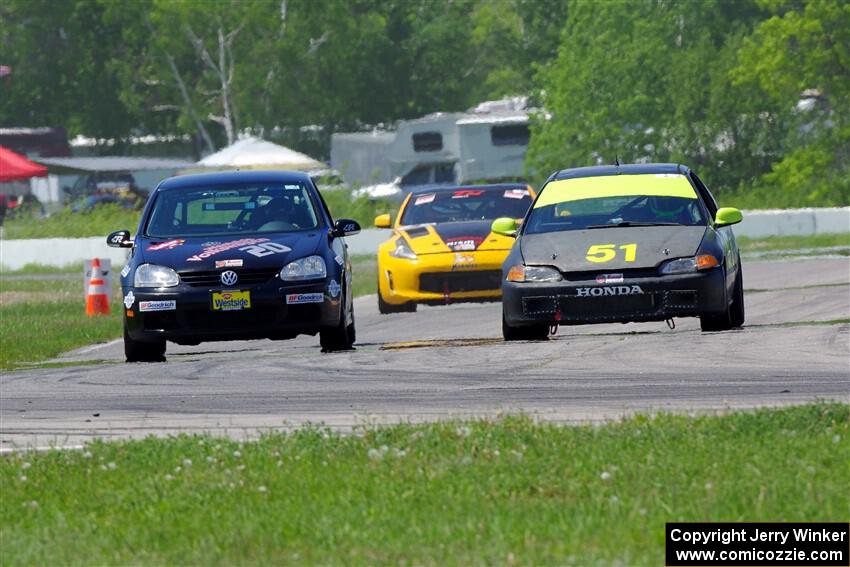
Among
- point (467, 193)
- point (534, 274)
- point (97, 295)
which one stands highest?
point (467, 193)

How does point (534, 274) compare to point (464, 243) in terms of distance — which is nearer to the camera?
point (534, 274)

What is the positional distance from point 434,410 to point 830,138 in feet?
147

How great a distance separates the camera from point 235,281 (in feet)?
46.7

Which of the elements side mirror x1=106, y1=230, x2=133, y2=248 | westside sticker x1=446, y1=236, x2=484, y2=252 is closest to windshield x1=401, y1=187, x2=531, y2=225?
westside sticker x1=446, y1=236, x2=484, y2=252

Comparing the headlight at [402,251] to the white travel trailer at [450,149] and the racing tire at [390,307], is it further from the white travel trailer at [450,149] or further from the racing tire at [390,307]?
the white travel trailer at [450,149]

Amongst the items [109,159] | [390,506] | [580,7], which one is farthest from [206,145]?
[390,506]

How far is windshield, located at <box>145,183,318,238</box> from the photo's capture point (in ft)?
49.9

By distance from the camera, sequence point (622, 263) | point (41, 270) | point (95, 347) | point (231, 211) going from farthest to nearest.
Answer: point (41, 270)
point (95, 347)
point (231, 211)
point (622, 263)

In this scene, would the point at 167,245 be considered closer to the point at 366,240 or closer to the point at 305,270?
the point at 305,270

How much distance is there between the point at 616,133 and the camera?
5706cm

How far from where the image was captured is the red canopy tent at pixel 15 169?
51.1 meters

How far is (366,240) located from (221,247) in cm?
2662

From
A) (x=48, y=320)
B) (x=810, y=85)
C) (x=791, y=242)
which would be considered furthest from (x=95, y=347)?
(x=810, y=85)

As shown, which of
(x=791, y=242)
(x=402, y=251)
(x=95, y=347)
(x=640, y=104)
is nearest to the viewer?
(x=95, y=347)
